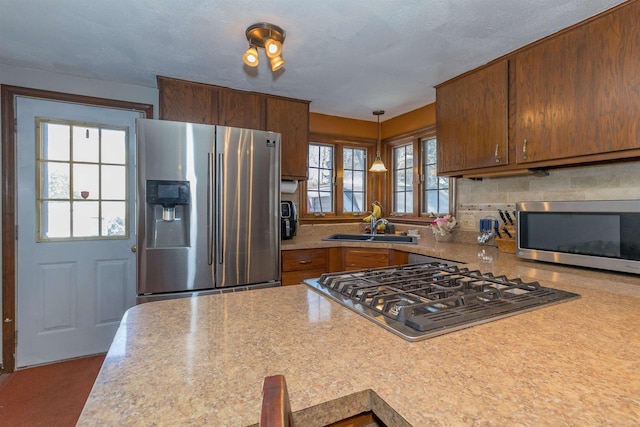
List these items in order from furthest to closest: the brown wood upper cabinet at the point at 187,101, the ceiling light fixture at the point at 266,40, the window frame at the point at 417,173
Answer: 1. the window frame at the point at 417,173
2. the brown wood upper cabinet at the point at 187,101
3. the ceiling light fixture at the point at 266,40

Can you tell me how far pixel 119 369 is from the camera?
24.0 inches

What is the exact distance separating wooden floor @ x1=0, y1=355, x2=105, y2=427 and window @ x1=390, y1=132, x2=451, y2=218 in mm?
3024

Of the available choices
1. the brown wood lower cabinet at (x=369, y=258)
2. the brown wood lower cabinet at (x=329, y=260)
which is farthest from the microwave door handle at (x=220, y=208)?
the brown wood lower cabinet at (x=369, y=258)

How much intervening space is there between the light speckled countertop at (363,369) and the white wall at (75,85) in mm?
2312

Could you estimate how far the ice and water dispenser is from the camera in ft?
6.57

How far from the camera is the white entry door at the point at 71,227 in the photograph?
235cm

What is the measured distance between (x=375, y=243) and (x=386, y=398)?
206 cm

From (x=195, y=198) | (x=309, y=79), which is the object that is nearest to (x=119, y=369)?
(x=195, y=198)

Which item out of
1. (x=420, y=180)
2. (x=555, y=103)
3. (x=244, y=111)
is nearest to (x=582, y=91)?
(x=555, y=103)

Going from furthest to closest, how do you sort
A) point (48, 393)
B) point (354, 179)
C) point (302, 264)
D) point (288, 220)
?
1. point (354, 179)
2. point (288, 220)
3. point (302, 264)
4. point (48, 393)

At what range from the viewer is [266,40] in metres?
1.76

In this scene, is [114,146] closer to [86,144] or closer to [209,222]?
[86,144]

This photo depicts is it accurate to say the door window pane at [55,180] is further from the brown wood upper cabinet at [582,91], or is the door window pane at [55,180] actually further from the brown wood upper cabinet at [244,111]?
the brown wood upper cabinet at [582,91]

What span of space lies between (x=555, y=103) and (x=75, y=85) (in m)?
3.27
